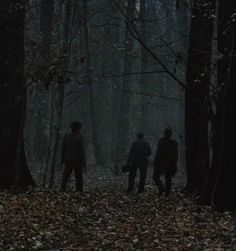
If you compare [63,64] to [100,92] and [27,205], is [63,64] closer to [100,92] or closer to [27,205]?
[27,205]

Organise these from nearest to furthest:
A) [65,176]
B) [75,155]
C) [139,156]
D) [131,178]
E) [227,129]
Answer: [227,129]
[65,176]
[75,155]
[131,178]
[139,156]

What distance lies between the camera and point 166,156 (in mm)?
17625

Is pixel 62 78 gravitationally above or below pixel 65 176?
above

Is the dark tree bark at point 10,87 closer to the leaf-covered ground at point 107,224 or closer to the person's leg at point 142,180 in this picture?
the leaf-covered ground at point 107,224

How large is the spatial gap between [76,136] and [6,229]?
6.07 metres

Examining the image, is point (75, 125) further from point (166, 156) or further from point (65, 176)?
point (166, 156)

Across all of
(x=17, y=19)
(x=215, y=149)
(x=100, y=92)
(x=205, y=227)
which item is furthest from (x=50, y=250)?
(x=100, y=92)

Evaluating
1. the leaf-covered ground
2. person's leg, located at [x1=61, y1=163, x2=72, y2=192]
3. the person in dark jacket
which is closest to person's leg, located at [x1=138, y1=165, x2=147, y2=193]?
the person in dark jacket

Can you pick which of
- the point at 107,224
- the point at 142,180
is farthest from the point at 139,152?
the point at 107,224

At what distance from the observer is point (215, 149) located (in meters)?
14.0

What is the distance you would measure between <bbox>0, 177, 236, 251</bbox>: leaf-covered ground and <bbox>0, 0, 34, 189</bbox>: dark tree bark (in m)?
1.12

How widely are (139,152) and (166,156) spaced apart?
4.92 ft

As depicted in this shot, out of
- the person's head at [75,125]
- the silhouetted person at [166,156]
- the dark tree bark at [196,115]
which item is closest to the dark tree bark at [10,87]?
the person's head at [75,125]

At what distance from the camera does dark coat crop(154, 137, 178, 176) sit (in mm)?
17609
